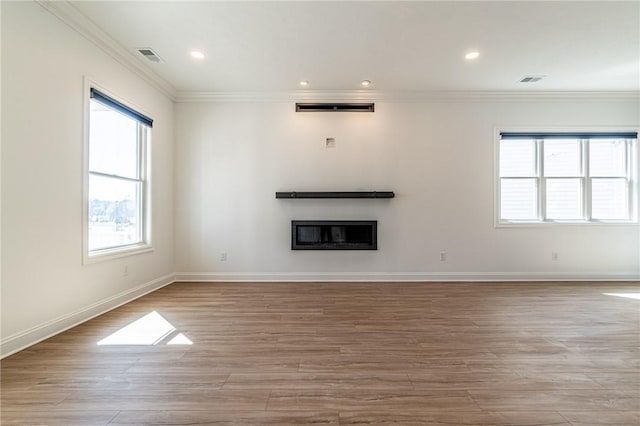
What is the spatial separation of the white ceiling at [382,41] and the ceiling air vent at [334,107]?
10.5 inches

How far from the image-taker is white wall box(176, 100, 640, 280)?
14.4ft

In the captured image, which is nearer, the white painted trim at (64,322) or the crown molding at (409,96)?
the white painted trim at (64,322)

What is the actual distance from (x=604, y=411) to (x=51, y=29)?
4714mm

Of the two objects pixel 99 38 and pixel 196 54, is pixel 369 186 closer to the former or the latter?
pixel 196 54

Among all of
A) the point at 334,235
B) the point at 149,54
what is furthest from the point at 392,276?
the point at 149,54

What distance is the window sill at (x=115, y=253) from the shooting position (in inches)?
110

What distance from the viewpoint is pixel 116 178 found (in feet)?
10.7

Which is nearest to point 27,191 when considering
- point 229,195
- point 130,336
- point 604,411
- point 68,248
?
point 68,248

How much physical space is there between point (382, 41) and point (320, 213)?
7.88 feet

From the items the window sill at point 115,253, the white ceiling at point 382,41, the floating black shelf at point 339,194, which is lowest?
the window sill at point 115,253

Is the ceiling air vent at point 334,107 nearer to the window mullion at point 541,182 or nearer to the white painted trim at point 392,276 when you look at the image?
the white painted trim at point 392,276

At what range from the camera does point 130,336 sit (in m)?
2.41

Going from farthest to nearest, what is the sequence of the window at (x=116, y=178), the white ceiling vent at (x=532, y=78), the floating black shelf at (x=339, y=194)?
the floating black shelf at (x=339, y=194) < the white ceiling vent at (x=532, y=78) < the window at (x=116, y=178)

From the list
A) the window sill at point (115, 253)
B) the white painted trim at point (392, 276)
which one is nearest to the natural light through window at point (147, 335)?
the window sill at point (115, 253)
